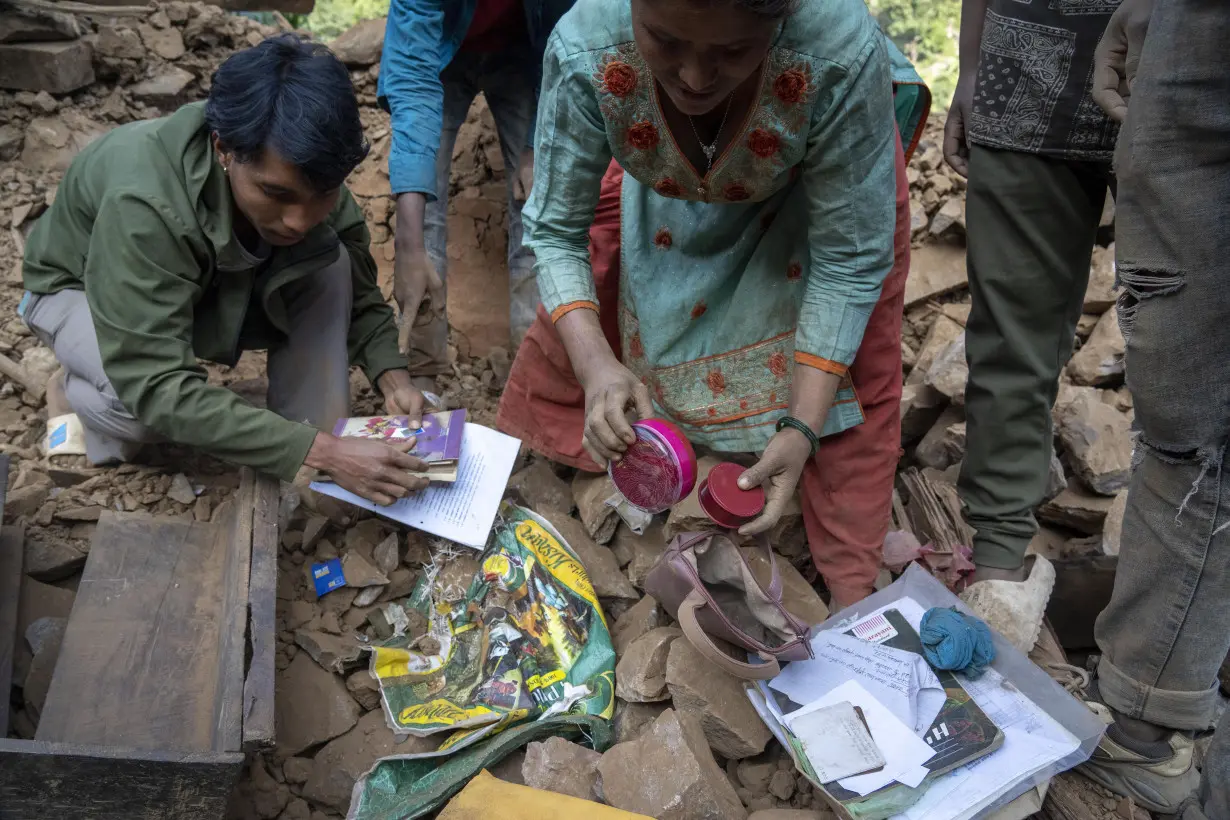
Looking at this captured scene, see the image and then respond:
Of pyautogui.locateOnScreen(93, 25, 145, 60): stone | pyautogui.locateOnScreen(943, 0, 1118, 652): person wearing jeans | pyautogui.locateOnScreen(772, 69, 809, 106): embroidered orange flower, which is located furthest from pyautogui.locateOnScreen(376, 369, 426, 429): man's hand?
pyautogui.locateOnScreen(93, 25, 145, 60): stone

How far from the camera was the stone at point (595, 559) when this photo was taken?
7.75 feet

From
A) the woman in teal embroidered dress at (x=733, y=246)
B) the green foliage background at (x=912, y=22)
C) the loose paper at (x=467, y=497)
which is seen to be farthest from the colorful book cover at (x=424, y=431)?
the green foliage background at (x=912, y=22)

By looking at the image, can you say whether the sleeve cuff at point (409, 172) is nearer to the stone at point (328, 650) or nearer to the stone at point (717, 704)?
the stone at point (328, 650)

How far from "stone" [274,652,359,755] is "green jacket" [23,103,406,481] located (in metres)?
0.50

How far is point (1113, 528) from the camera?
2.68 metres

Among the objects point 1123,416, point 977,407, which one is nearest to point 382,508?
point 977,407

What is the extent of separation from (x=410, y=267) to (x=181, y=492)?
0.97 metres

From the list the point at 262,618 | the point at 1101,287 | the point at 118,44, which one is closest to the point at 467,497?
the point at 262,618

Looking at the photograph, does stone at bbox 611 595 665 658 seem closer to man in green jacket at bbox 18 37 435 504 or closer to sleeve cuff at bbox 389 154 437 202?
man in green jacket at bbox 18 37 435 504

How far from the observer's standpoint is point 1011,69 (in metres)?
2.13

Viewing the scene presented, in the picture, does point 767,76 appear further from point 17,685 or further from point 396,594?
point 17,685

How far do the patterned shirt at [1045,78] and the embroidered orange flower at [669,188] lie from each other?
2.73ft

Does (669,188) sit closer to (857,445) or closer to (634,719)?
(857,445)

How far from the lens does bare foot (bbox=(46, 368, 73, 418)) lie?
2.75 metres
